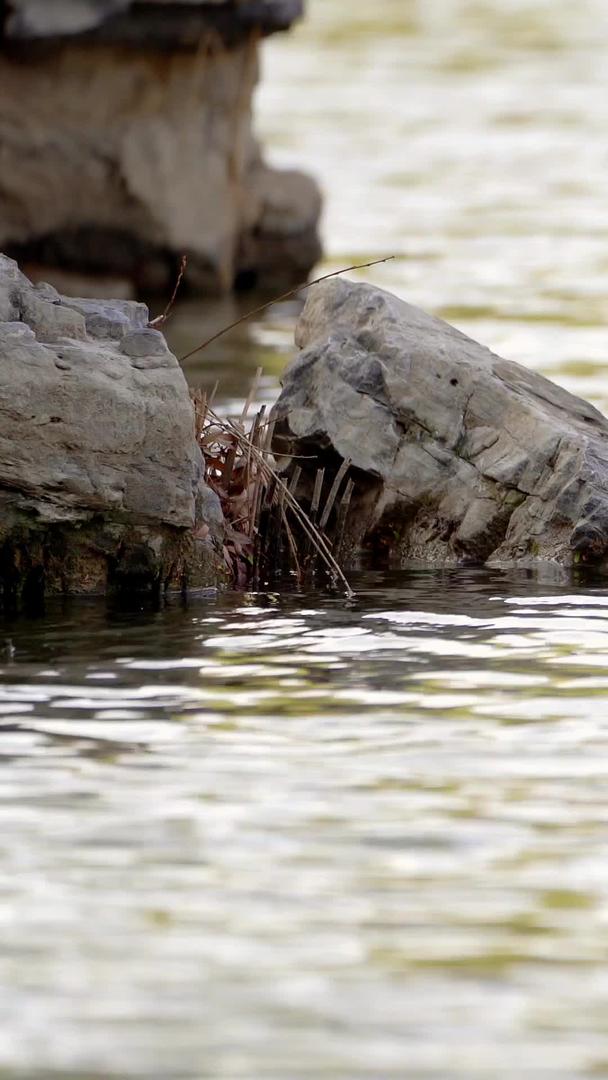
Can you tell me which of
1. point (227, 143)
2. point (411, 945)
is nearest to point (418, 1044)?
point (411, 945)

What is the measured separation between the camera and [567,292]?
1917cm

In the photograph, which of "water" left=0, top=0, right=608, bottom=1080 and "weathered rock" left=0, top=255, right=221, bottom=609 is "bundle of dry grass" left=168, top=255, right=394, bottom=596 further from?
"weathered rock" left=0, top=255, right=221, bottom=609

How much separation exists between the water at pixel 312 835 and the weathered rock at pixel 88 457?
0.23 meters

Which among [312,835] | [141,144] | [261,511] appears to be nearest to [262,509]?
[261,511]

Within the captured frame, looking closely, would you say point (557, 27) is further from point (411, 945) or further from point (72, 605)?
point (411, 945)

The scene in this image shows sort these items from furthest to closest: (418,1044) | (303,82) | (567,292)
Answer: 1. (303,82)
2. (567,292)
3. (418,1044)

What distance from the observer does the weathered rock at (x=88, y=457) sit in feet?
25.1

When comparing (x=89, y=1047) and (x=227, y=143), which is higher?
(x=227, y=143)

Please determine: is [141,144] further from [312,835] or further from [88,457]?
[312,835]

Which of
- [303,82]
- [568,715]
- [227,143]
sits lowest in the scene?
[568,715]

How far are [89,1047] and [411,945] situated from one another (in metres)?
0.74

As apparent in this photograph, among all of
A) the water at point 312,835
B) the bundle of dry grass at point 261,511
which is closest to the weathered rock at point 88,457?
the water at point 312,835

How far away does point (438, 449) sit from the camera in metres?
8.82

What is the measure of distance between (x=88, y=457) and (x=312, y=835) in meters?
2.92
